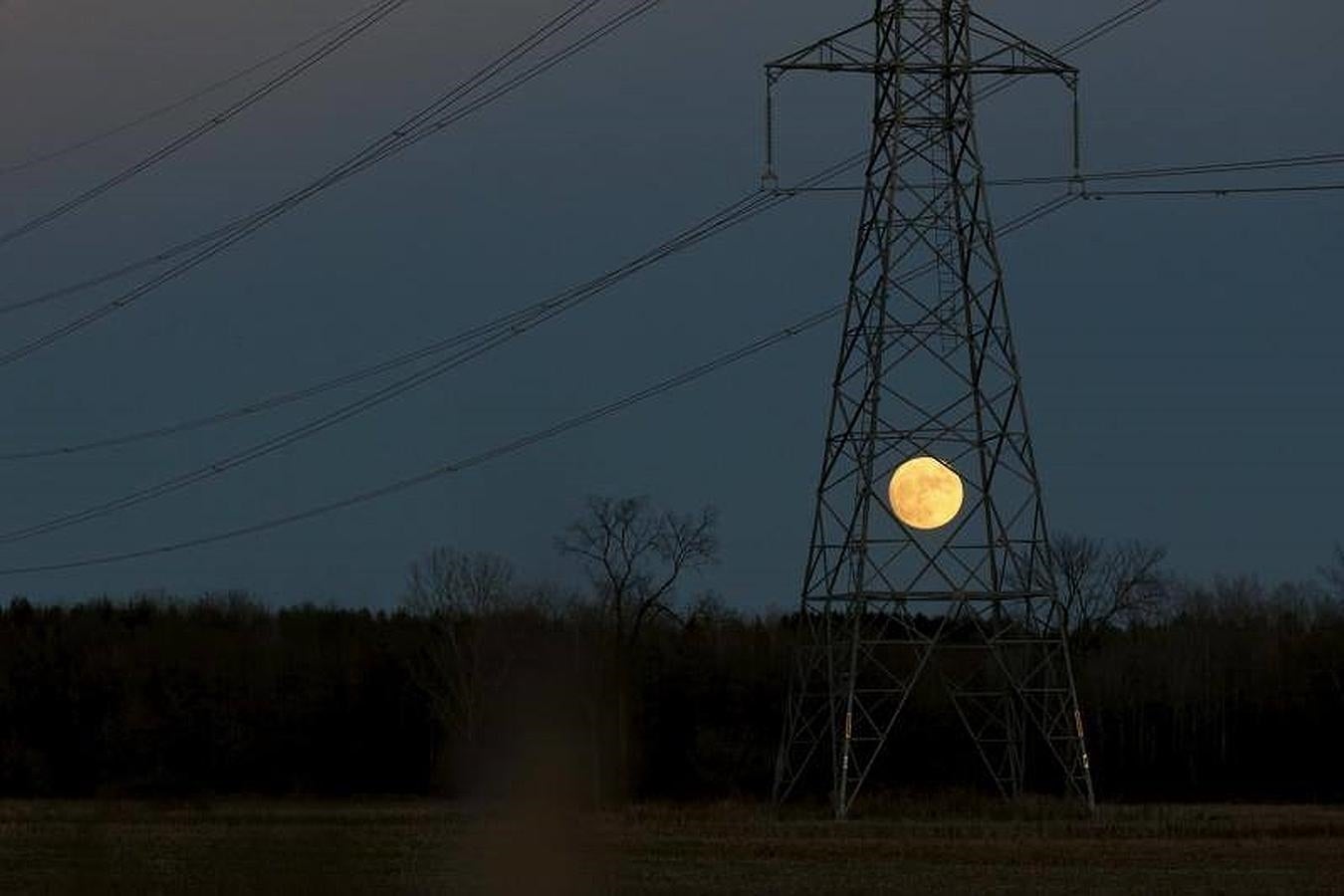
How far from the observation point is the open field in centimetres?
2359

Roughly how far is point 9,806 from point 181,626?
92.3 feet

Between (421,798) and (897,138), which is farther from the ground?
(897,138)

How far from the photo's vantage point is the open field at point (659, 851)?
23.6 meters

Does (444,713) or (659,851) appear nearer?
(659,851)

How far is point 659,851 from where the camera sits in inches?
1558

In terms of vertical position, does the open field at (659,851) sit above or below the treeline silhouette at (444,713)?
below

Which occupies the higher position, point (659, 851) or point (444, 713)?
→ point (444, 713)

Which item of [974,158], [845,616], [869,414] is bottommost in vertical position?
[845,616]

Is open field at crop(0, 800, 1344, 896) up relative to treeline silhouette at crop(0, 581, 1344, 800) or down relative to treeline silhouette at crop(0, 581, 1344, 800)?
down

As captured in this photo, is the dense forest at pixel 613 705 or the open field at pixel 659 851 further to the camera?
the dense forest at pixel 613 705

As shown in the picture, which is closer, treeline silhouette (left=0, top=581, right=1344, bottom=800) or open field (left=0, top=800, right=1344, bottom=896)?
open field (left=0, top=800, right=1344, bottom=896)

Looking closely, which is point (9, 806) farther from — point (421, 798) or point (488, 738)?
point (488, 738)

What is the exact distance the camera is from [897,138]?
45594mm

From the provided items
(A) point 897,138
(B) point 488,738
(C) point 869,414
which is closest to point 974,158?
(A) point 897,138
